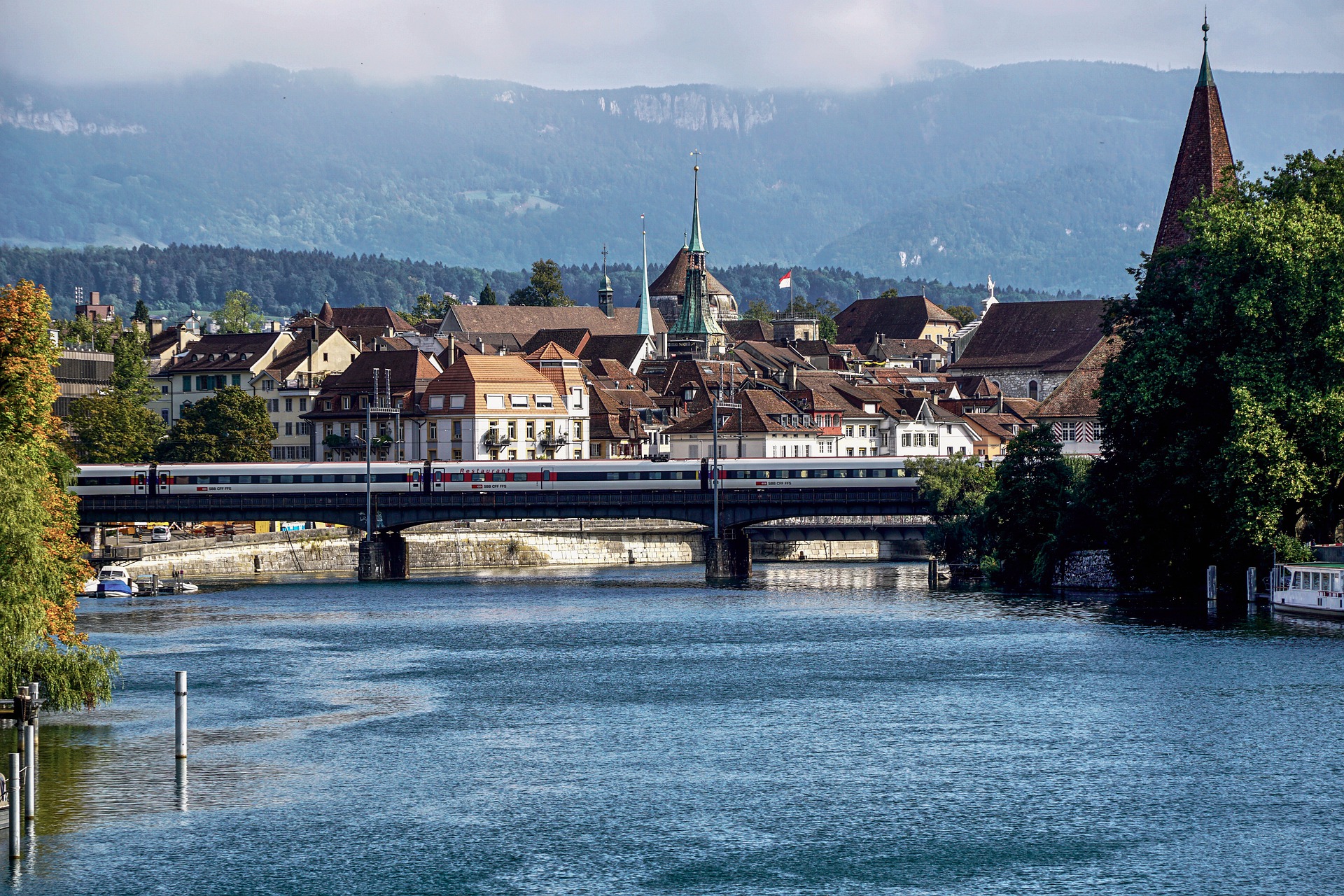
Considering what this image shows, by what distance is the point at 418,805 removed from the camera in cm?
3158

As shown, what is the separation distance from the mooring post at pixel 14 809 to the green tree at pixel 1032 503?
50.3 metres

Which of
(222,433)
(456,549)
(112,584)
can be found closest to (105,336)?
(222,433)

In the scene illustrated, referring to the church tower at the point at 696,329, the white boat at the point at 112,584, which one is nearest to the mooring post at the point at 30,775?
the white boat at the point at 112,584

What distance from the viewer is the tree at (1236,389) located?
55.6m

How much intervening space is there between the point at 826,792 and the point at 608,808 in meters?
3.83

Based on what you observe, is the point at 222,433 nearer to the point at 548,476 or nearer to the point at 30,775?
the point at 548,476

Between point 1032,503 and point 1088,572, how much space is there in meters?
3.36

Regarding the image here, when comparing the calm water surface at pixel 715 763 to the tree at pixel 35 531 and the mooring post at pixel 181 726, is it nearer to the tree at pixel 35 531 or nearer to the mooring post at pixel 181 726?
the mooring post at pixel 181 726

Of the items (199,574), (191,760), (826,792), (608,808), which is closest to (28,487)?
(191,760)

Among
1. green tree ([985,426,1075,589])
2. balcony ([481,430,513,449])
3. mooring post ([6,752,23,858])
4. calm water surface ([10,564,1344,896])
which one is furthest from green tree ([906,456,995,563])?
mooring post ([6,752,23,858])

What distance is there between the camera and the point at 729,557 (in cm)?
8944

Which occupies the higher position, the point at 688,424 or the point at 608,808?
the point at 688,424

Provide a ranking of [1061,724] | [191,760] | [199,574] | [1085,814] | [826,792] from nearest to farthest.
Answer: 1. [1085,814]
2. [826,792]
3. [191,760]
4. [1061,724]
5. [199,574]

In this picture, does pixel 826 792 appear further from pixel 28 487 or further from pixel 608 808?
pixel 28 487
